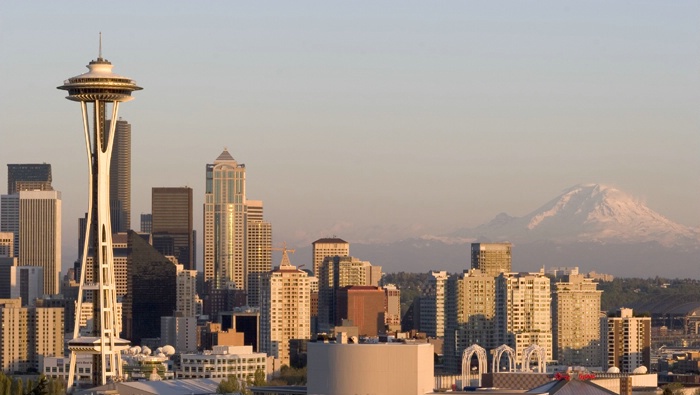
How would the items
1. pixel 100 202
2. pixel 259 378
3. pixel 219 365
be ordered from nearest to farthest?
pixel 100 202
pixel 259 378
pixel 219 365

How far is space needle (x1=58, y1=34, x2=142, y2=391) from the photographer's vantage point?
142750 millimetres

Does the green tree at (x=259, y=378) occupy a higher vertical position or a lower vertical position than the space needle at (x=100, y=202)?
lower

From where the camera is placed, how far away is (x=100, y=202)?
143 meters

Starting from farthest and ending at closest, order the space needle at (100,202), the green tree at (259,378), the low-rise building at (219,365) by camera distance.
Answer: the low-rise building at (219,365)
the green tree at (259,378)
the space needle at (100,202)

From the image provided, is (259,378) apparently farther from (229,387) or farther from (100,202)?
(100,202)

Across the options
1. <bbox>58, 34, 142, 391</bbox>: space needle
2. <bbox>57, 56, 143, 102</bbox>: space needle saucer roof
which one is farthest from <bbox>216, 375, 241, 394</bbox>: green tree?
<bbox>57, 56, 143, 102</bbox>: space needle saucer roof

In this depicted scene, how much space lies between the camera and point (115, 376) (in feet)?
488

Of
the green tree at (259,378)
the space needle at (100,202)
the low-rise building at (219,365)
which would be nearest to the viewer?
the space needle at (100,202)

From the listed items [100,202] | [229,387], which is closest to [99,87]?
[100,202]

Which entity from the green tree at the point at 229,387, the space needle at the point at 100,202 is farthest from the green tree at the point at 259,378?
the space needle at the point at 100,202

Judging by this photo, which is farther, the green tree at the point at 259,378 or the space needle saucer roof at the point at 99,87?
the green tree at the point at 259,378

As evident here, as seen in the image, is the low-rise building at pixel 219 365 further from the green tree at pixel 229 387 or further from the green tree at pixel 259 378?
the green tree at pixel 229 387

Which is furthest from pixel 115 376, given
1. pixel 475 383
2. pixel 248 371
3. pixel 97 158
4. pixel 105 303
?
pixel 248 371

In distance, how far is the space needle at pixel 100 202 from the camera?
14275 centimetres
